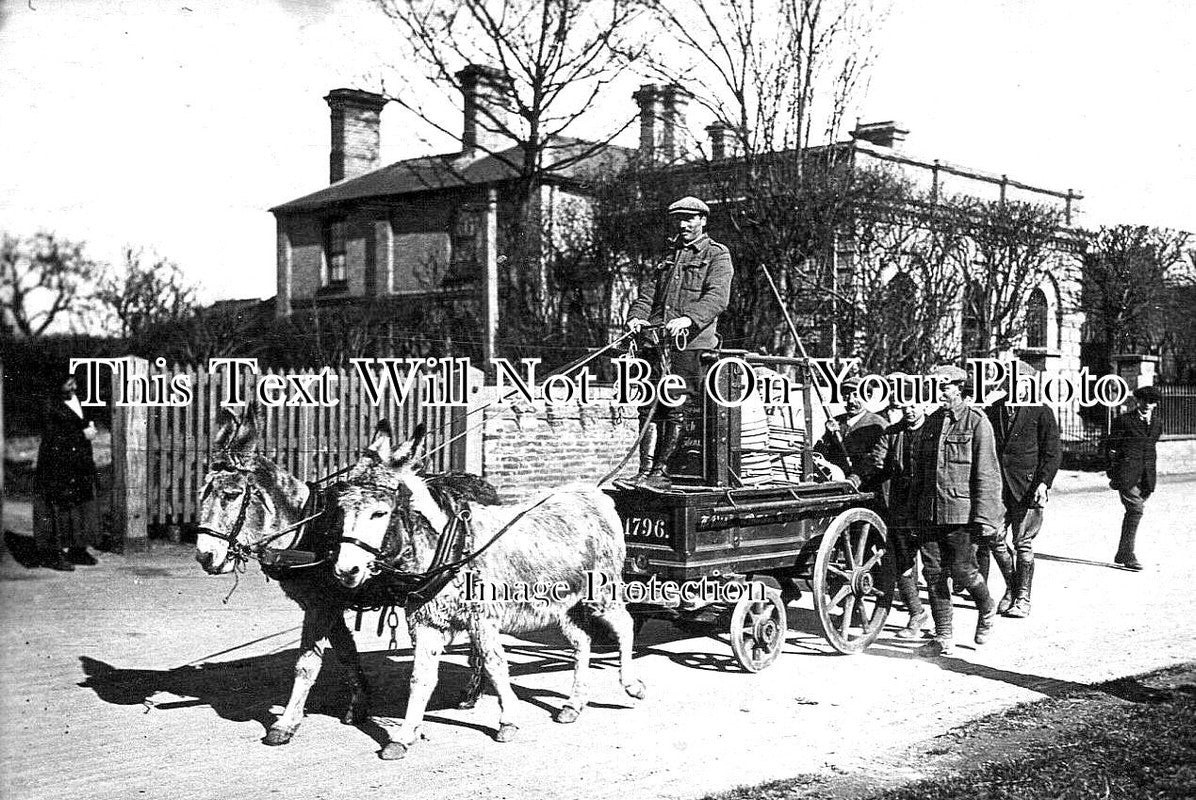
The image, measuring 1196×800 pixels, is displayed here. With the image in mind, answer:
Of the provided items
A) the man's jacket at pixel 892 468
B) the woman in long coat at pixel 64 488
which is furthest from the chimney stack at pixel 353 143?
the man's jacket at pixel 892 468

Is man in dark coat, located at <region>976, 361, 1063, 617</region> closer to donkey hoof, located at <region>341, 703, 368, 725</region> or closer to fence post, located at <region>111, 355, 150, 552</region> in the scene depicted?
donkey hoof, located at <region>341, 703, 368, 725</region>

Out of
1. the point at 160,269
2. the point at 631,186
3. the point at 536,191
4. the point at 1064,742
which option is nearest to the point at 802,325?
the point at 631,186

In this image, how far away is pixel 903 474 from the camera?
9281mm

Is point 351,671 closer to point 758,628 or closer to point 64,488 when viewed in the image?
point 758,628

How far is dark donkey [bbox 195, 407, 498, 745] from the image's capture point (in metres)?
6.04

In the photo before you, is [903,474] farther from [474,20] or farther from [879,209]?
[474,20]

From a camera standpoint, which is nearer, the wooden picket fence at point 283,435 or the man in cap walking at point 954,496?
the man in cap walking at point 954,496

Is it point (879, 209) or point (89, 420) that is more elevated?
point (879, 209)

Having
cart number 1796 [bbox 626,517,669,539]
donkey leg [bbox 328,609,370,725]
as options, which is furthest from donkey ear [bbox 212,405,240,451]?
cart number 1796 [bbox 626,517,669,539]

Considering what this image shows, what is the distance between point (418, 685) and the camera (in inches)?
233

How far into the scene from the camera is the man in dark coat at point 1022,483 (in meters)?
9.92

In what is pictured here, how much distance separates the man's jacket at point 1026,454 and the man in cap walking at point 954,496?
5.69 ft

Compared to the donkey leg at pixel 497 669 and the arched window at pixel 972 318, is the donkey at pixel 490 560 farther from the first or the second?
the arched window at pixel 972 318

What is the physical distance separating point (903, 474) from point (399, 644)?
4312 mm
